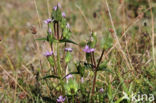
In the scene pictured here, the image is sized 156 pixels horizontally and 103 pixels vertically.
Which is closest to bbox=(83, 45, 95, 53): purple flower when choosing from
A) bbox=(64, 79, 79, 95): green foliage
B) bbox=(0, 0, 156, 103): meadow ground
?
bbox=(0, 0, 156, 103): meadow ground

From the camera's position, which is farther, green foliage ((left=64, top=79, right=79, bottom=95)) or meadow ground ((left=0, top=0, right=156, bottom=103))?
meadow ground ((left=0, top=0, right=156, bottom=103))

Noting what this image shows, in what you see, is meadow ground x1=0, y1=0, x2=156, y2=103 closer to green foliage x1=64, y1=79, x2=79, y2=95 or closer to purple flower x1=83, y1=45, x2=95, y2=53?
purple flower x1=83, y1=45, x2=95, y2=53

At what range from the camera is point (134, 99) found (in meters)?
1.32

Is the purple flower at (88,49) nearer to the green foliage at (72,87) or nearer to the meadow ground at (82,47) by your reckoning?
the meadow ground at (82,47)

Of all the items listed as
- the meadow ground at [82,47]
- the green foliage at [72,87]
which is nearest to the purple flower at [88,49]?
the meadow ground at [82,47]

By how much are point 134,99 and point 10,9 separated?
3047mm

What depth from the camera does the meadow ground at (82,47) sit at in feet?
4.83

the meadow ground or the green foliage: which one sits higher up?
the meadow ground

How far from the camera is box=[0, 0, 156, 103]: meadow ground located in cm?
147

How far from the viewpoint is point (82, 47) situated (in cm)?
218

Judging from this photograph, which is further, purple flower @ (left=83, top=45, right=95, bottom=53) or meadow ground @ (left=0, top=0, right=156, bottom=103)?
meadow ground @ (left=0, top=0, right=156, bottom=103)

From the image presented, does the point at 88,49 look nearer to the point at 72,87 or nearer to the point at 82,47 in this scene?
the point at 72,87

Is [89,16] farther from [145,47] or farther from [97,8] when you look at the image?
[145,47]

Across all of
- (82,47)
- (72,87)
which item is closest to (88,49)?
(72,87)
